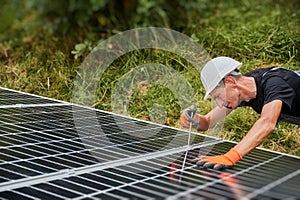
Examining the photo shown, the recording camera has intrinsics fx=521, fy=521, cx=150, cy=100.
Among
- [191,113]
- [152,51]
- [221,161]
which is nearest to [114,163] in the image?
[221,161]

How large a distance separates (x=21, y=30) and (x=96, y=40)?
10.9 feet

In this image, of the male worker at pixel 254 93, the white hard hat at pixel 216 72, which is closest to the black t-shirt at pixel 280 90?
the male worker at pixel 254 93

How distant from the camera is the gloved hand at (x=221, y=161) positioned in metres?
2.89

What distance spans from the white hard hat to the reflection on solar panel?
Result: 1.48ft

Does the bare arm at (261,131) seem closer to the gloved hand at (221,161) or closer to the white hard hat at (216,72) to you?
the gloved hand at (221,161)

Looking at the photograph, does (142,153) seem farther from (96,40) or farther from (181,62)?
(96,40)

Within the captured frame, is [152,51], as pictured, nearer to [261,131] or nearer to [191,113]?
[191,113]

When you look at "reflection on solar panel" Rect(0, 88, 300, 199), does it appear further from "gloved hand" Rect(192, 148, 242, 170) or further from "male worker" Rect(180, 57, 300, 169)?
"male worker" Rect(180, 57, 300, 169)

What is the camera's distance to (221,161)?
291 centimetres

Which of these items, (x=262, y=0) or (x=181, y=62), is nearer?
(x=181, y=62)

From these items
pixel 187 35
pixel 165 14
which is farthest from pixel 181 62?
pixel 165 14

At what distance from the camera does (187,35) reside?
680cm

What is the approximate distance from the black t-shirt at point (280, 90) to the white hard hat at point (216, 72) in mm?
224

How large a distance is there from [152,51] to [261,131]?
3.35 metres
